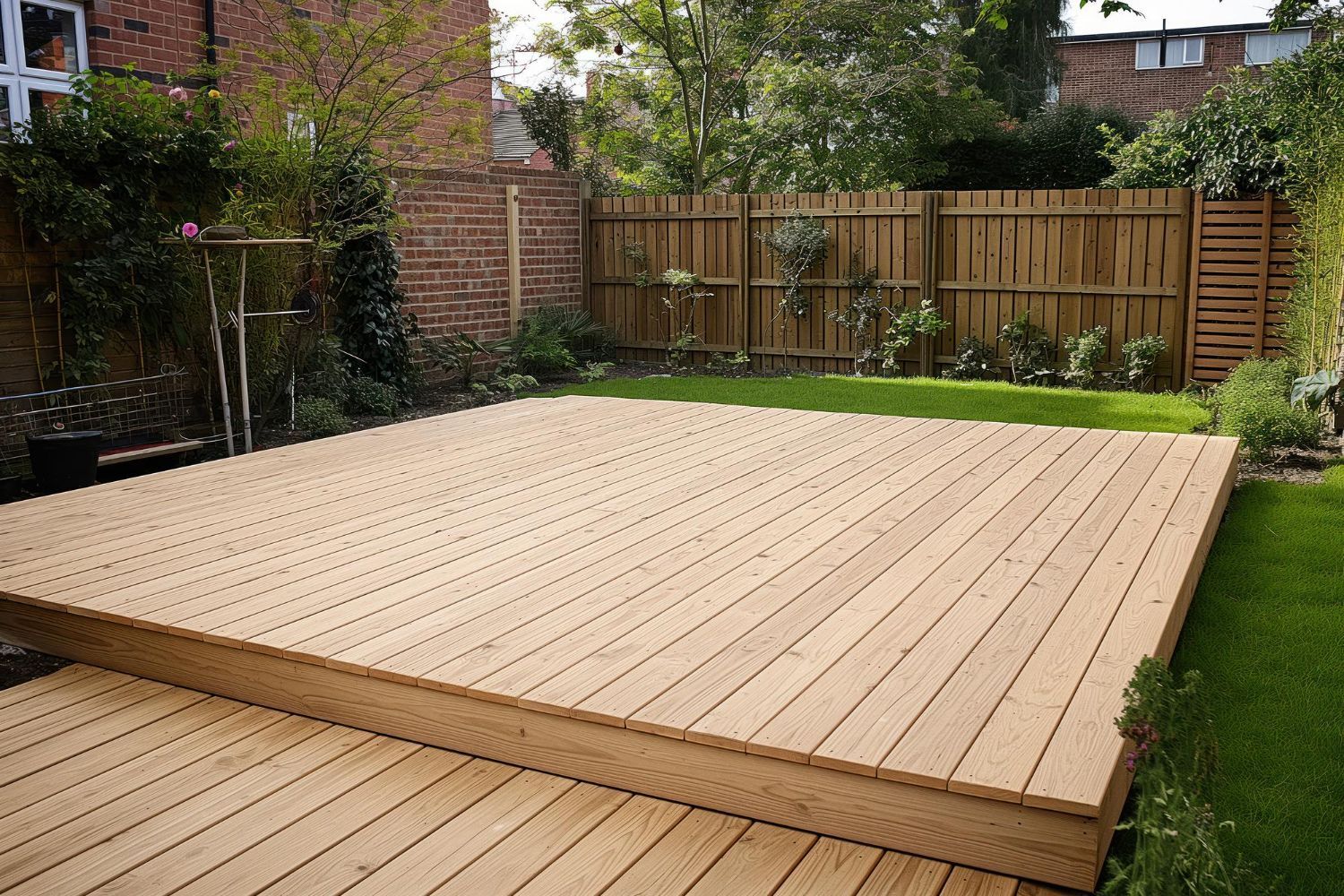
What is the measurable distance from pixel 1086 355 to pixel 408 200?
4850 millimetres

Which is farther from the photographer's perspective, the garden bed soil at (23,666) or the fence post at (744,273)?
the fence post at (744,273)

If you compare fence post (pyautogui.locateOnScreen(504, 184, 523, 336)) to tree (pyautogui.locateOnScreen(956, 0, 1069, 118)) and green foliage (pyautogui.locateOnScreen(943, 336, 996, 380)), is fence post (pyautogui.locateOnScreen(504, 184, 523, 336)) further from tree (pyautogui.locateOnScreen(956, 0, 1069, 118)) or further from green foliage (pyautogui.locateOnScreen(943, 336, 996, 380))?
tree (pyautogui.locateOnScreen(956, 0, 1069, 118))

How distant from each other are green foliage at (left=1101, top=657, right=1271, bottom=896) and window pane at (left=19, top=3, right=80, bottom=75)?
7.04 metres

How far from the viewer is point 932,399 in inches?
292

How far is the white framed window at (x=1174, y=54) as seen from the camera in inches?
1001

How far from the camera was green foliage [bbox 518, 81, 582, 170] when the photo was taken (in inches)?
492

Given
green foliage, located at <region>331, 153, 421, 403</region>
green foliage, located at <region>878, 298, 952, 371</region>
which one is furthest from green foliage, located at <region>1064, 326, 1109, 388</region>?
green foliage, located at <region>331, 153, 421, 403</region>

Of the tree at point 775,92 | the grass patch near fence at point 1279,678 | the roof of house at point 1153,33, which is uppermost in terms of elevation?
the roof of house at point 1153,33

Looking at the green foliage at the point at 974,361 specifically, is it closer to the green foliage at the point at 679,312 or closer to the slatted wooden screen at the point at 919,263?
the slatted wooden screen at the point at 919,263

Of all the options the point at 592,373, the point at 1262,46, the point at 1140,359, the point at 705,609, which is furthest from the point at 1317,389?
the point at 1262,46

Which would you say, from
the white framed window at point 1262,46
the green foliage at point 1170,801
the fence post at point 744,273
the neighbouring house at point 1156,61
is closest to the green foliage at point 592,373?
the fence post at point 744,273

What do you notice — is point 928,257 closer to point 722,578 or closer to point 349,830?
point 722,578

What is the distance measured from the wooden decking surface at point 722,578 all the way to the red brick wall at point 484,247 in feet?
10.4

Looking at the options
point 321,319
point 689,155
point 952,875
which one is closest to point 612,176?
point 689,155
